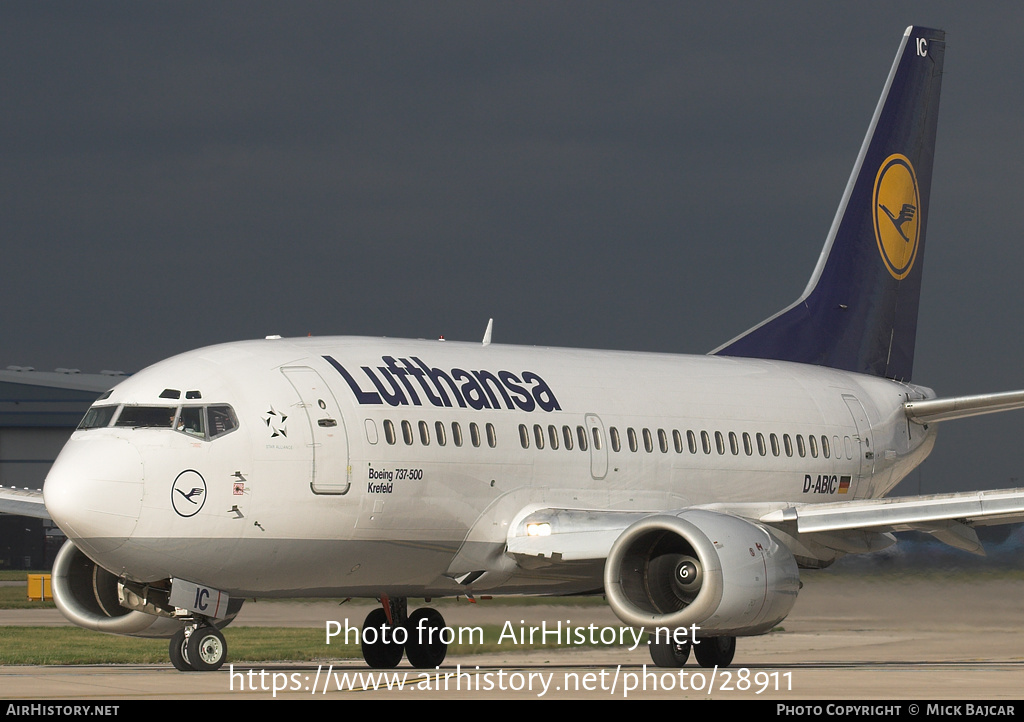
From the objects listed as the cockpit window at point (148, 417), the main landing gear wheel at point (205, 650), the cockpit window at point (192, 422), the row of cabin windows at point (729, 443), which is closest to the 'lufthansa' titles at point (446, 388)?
the row of cabin windows at point (729, 443)

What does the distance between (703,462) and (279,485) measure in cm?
741

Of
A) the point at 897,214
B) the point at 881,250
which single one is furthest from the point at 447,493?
the point at 897,214

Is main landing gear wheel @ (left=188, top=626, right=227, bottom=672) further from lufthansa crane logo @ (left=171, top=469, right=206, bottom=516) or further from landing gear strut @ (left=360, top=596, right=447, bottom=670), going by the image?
landing gear strut @ (left=360, top=596, right=447, bottom=670)

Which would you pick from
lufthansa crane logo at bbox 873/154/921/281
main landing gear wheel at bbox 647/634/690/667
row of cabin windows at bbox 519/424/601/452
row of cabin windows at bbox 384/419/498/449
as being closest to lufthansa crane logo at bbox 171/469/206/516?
row of cabin windows at bbox 384/419/498/449

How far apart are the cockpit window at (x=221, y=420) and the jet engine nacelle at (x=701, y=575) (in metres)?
4.56

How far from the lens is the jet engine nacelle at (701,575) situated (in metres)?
17.4

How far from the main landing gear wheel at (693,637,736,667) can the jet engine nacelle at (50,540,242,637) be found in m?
6.88

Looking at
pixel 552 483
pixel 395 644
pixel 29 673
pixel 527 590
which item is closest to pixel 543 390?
pixel 552 483

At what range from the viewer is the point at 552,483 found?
20.0m

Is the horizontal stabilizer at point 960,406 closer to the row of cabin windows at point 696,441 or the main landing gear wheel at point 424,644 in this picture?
the row of cabin windows at point 696,441

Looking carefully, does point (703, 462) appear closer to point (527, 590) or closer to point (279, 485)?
point (527, 590)

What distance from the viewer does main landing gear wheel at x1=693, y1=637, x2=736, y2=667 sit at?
2109cm
